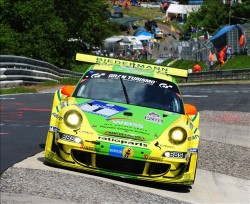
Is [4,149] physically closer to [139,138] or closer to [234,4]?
[139,138]

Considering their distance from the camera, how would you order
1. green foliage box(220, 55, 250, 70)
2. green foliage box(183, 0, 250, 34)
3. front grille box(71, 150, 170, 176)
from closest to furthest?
front grille box(71, 150, 170, 176), green foliage box(220, 55, 250, 70), green foliage box(183, 0, 250, 34)

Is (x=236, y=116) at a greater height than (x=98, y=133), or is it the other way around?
(x=98, y=133)

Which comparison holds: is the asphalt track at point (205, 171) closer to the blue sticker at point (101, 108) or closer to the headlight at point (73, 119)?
the headlight at point (73, 119)

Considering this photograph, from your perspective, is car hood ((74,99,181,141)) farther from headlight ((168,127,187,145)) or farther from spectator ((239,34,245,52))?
spectator ((239,34,245,52))

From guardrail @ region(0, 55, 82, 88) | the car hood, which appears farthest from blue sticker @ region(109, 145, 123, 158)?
guardrail @ region(0, 55, 82, 88)

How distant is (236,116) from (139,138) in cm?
785

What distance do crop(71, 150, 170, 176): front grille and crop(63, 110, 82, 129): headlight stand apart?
0.97 ft

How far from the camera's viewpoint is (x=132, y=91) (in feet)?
31.6

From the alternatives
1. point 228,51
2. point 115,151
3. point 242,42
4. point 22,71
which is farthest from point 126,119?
point 228,51

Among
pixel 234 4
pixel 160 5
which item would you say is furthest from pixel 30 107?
pixel 160 5

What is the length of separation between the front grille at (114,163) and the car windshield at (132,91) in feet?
3.77

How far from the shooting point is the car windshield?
31.1 ft

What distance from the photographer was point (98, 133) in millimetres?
8398

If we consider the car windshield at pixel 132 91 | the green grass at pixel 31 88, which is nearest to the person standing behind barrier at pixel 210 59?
the green grass at pixel 31 88
